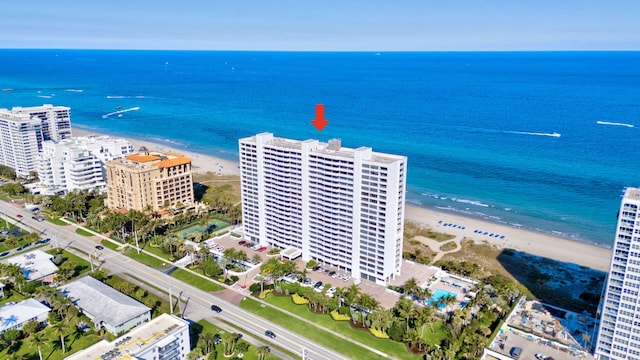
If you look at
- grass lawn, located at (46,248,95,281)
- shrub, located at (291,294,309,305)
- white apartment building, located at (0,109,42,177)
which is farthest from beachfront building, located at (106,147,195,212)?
shrub, located at (291,294,309,305)

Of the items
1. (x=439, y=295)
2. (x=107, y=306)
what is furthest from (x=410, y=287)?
(x=107, y=306)

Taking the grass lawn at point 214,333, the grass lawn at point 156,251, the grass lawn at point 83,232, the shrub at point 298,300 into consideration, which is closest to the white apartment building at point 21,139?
the grass lawn at point 83,232

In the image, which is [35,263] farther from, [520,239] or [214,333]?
[520,239]

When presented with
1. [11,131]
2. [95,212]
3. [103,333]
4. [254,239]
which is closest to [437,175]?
[254,239]

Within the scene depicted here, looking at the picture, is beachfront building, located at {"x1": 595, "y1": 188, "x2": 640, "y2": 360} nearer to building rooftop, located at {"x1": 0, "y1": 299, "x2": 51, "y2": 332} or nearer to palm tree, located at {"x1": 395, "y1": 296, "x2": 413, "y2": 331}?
palm tree, located at {"x1": 395, "y1": 296, "x2": 413, "y2": 331}

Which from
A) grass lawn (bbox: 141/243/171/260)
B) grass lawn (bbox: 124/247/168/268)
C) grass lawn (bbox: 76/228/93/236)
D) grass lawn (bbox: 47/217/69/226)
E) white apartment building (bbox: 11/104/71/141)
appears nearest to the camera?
grass lawn (bbox: 124/247/168/268)

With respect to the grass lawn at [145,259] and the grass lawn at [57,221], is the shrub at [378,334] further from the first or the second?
the grass lawn at [57,221]

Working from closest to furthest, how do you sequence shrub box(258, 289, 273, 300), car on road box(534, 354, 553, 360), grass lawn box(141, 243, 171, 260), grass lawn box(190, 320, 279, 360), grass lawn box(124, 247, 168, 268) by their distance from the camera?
car on road box(534, 354, 553, 360) < grass lawn box(190, 320, 279, 360) < shrub box(258, 289, 273, 300) < grass lawn box(124, 247, 168, 268) < grass lawn box(141, 243, 171, 260)
